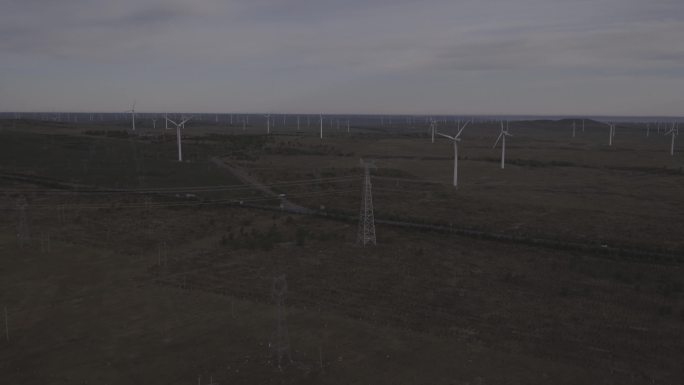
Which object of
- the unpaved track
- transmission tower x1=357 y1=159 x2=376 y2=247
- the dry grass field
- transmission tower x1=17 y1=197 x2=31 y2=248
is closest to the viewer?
the dry grass field

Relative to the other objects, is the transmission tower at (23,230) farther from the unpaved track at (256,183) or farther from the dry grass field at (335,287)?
the unpaved track at (256,183)

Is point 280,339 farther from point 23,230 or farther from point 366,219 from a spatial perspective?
point 23,230

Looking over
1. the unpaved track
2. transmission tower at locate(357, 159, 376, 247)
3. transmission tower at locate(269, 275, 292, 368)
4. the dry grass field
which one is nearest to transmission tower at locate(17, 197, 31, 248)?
the dry grass field

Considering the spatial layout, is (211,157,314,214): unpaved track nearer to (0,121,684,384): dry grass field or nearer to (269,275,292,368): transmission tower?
(0,121,684,384): dry grass field

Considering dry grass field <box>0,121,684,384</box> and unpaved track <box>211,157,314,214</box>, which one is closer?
dry grass field <box>0,121,684,384</box>

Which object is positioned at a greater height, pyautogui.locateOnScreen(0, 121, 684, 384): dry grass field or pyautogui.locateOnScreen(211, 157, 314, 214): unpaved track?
pyautogui.locateOnScreen(211, 157, 314, 214): unpaved track

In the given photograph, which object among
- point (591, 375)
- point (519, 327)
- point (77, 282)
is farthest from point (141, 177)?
point (591, 375)

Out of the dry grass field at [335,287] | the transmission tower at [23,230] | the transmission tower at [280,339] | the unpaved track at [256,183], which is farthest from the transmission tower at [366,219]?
the transmission tower at [23,230]

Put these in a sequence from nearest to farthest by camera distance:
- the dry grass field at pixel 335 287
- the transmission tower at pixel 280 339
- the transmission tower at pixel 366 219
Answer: the transmission tower at pixel 280 339 < the dry grass field at pixel 335 287 < the transmission tower at pixel 366 219
